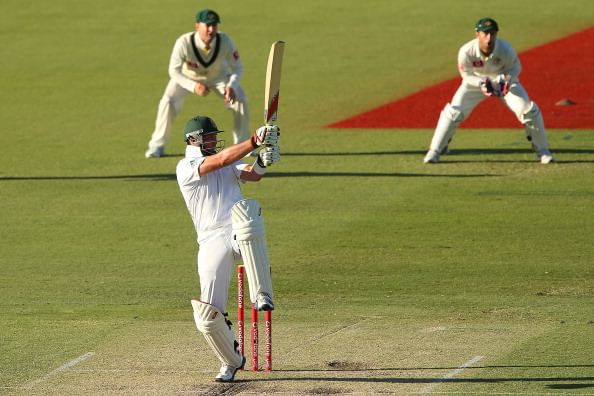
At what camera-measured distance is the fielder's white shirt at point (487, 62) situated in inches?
712

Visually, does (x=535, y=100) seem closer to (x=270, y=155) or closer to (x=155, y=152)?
(x=155, y=152)

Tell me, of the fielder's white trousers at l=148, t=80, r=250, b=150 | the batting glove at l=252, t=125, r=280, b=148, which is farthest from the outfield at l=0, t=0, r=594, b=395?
the batting glove at l=252, t=125, r=280, b=148

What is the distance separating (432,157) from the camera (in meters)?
18.7

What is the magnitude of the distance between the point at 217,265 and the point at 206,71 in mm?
9345

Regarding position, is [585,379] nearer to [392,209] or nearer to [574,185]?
[392,209]

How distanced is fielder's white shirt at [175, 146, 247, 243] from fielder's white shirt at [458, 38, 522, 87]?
27.9 ft

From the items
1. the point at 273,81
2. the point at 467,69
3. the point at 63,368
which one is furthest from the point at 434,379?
the point at 467,69

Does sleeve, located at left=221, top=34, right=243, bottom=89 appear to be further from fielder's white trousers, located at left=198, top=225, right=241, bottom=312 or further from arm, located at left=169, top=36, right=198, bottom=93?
fielder's white trousers, located at left=198, top=225, right=241, bottom=312

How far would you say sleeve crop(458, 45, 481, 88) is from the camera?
59.4 ft

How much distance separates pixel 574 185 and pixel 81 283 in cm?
680

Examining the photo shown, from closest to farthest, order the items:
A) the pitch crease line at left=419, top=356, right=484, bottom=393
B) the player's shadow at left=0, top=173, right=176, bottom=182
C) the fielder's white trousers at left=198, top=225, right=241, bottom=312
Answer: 1. the pitch crease line at left=419, top=356, right=484, bottom=393
2. the fielder's white trousers at left=198, top=225, right=241, bottom=312
3. the player's shadow at left=0, top=173, right=176, bottom=182

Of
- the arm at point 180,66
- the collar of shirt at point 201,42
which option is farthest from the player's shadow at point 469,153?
the collar of shirt at point 201,42

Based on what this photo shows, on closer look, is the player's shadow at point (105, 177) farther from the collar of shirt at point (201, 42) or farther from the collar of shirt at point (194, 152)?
the collar of shirt at point (194, 152)

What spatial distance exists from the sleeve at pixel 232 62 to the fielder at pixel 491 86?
9.28ft
